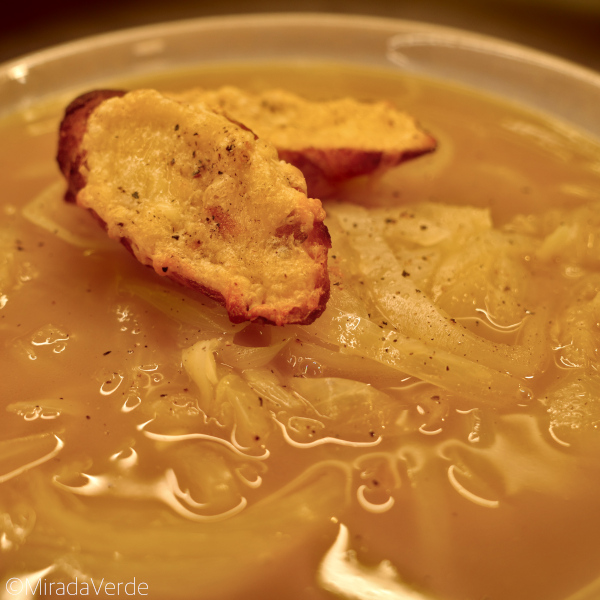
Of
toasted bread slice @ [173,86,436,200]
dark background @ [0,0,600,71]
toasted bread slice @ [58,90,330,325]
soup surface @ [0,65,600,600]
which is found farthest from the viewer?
dark background @ [0,0,600,71]

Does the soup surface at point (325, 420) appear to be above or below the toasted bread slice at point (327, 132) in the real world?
below

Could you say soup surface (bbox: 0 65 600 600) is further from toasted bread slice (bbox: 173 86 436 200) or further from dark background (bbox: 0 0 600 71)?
dark background (bbox: 0 0 600 71)

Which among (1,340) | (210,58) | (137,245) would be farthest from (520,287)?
(210,58)

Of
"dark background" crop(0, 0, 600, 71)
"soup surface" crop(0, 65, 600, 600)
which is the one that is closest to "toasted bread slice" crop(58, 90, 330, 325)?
"soup surface" crop(0, 65, 600, 600)

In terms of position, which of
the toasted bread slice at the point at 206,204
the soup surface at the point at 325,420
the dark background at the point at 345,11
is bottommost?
the soup surface at the point at 325,420

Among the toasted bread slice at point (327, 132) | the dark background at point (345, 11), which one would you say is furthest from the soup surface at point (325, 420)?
the dark background at point (345, 11)

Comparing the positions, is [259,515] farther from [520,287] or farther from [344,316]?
[520,287]

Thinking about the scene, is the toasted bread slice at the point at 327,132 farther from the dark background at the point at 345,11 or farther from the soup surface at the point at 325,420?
the dark background at the point at 345,11
